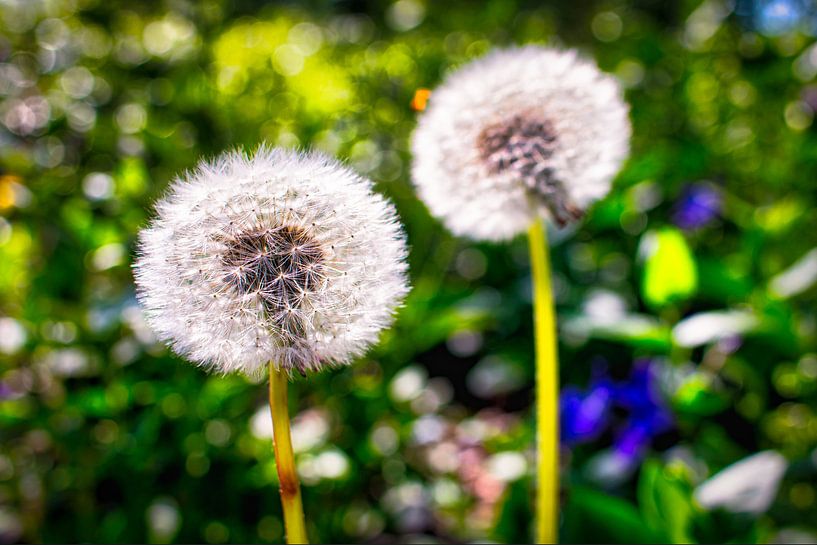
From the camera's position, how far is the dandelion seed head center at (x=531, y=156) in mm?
683

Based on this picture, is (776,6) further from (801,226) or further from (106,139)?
(106,139)

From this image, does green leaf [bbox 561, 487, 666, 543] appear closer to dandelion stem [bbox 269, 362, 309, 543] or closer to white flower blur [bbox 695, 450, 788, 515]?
white flower blur [bbox 695, 450, 788, 515]

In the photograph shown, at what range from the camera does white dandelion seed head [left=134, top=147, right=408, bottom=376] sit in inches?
17.9

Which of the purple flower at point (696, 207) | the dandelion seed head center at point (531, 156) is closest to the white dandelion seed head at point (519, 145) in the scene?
the dandelion seed head center at point (531, 156)

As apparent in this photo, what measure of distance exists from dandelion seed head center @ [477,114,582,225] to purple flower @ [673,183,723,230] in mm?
840

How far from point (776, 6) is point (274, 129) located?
4.15 feet

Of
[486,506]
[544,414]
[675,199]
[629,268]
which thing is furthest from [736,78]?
[544,414]

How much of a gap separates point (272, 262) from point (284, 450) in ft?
0.42

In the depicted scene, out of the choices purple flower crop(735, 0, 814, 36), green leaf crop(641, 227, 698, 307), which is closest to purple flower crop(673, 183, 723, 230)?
green leaf crop(641, 227, 698, 307)

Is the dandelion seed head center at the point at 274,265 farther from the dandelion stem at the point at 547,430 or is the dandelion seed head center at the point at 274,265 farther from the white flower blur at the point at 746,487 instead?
the white flower blur at the point at 746,487

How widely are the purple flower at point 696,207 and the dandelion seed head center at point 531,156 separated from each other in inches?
33.1

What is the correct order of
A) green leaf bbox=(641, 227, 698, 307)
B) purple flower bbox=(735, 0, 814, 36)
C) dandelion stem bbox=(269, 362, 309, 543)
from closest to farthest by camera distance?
dandelion stem bbox=(269, 362, 309, 543), green leaf bbox=(641, 227, 698, 307), purple flower bbox=(735, 0, 814, 36)

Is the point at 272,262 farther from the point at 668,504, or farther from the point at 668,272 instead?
the point at 668,272

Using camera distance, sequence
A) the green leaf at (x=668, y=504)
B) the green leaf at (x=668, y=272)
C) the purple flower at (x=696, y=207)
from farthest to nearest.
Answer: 1. the purple flower at (x=696, y=207)
2. the green leaf at (x=668, y=272)
3. the green leaf at (x=668, y=504)
